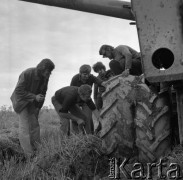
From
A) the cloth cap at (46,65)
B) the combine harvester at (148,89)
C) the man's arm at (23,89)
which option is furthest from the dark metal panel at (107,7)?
the man's arm at (23,89)

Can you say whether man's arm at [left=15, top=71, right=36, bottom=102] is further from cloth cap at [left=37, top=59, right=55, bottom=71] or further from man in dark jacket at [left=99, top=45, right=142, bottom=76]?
man in dark jacket at [left=99, top=45, right=142, bottom=76]

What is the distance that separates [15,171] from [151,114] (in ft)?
6.37

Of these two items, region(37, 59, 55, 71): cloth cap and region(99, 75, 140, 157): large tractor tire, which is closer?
region(99, 75, 140, 157): large tractor tire

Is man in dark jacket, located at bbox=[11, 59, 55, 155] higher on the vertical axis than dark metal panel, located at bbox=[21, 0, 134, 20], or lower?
lower

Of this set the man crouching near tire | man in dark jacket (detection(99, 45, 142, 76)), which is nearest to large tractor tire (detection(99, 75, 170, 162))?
man in dark jacket (detection(99, 45, 142, 76))

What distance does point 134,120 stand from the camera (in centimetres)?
370

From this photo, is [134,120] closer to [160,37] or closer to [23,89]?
[160,37]

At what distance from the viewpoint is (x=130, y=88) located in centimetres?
383

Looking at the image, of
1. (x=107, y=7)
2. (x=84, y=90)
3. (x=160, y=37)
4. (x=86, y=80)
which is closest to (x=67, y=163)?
(x=107, y=7)

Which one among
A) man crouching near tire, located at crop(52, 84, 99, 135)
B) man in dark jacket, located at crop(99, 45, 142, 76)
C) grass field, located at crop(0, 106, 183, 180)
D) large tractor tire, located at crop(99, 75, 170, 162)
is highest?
man in dark jacket, located at crop(99, 45, 142, 76)

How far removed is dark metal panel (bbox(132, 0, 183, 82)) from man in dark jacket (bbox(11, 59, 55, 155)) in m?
4.04

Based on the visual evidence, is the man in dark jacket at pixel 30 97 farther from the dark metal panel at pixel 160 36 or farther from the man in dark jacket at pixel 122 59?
the dark metal panel at pixel 160 36

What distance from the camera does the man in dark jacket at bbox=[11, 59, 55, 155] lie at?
7.11 metres

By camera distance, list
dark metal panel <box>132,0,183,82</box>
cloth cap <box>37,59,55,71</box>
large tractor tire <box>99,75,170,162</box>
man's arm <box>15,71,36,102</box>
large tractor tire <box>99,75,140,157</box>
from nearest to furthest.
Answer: dark metal panel <box>132,0,183,82</box>, large tractor tire <box>99,75,170,162</box>, large tractor tire <box>99,75,140,157</box>, cloth cap <box>37,59,55,71</box>, man's arm <box>15,71,36,102</box>
